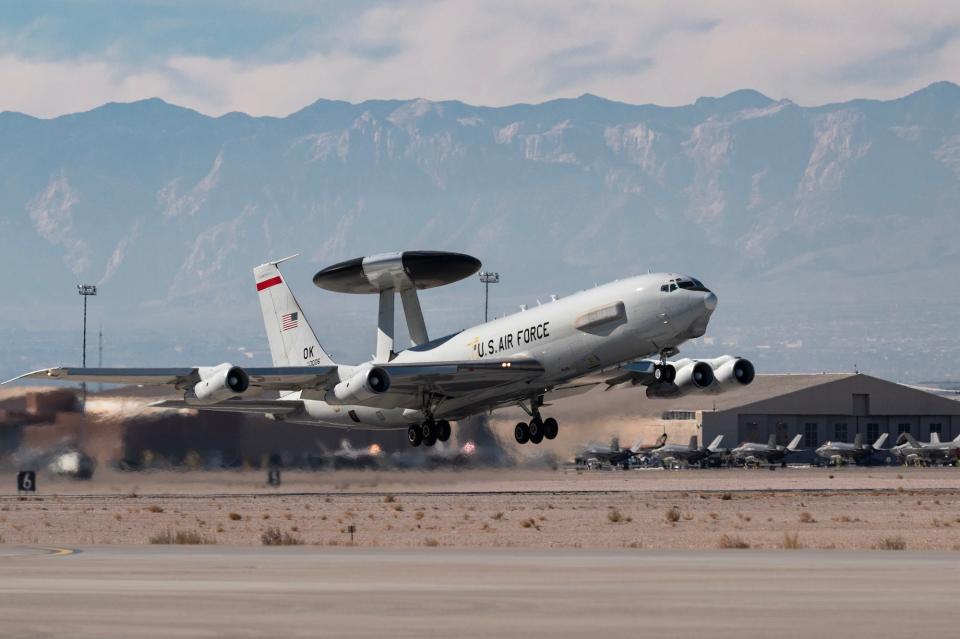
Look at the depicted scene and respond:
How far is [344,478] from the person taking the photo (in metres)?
76.1

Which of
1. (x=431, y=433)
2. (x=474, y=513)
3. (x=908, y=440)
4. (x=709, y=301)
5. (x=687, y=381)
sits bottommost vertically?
(x=474, y=513)

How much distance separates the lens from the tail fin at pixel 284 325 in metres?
74.4

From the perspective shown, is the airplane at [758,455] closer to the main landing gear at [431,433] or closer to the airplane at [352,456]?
the airplane at [352,456]

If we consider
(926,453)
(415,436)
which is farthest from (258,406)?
(926,453)

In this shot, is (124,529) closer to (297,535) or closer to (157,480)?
(297,535)

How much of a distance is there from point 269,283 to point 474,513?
1864cm

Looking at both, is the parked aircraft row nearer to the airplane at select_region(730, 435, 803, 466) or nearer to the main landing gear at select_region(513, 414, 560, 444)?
the airplane at select_region(730, 435, 803, 466)

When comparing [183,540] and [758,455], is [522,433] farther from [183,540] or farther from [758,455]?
[758,455]

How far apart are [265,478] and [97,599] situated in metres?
48.4

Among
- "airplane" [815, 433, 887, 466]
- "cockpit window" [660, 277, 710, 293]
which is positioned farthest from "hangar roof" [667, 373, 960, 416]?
"cockpit window" [660, 277, 710, 293]

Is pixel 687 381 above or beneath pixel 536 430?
above

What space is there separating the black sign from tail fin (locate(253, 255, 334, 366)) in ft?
39.2

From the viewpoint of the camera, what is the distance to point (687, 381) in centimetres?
6506

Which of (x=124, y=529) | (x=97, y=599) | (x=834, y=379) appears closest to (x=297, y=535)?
(x=124, y=529)
